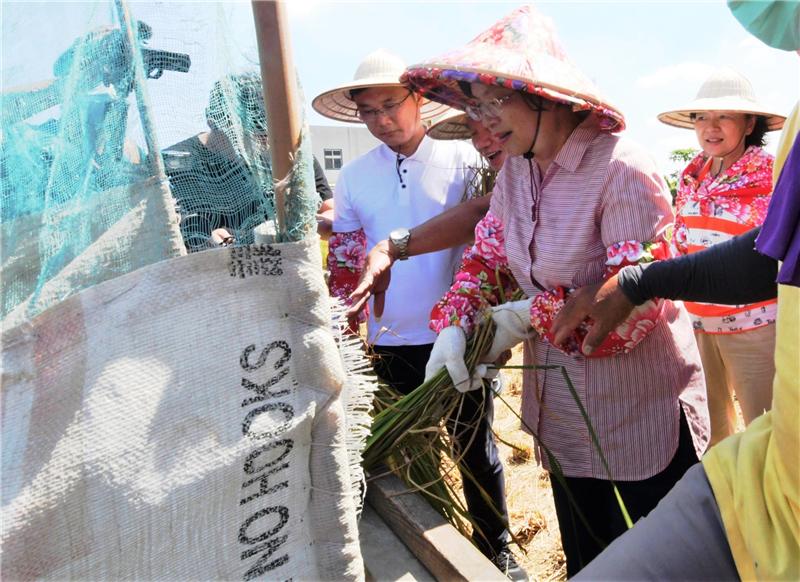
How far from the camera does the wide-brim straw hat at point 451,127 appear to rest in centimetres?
212

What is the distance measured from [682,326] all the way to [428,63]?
0.96 meters

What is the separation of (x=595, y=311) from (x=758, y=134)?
211 centimetres

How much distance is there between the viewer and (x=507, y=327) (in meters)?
1.54

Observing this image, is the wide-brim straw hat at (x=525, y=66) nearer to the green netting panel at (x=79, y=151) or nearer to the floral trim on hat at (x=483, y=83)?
the floral trim on hat at (x=483, y=83)

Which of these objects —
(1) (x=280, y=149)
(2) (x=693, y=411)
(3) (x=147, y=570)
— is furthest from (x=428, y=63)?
(3) (x=147, y=570)

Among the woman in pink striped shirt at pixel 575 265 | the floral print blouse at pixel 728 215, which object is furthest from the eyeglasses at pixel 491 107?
the floral print blouse at pixel 728 215

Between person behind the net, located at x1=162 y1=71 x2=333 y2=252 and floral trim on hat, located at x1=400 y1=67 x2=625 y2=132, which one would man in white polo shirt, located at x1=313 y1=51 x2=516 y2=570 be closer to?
floral trim on hat, located at x1=400 y1=67 x2=625 y2=132

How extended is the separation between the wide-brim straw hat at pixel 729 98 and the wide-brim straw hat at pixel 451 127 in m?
1.26

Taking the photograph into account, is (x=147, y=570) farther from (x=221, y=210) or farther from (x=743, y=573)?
(x=743, y=573)

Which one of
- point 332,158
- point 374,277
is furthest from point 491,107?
point 332,158

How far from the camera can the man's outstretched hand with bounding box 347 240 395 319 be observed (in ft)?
5.92

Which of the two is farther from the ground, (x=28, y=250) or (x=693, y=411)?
(x=28, y=250)

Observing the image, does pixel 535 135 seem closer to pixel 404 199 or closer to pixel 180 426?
pixel 404 199

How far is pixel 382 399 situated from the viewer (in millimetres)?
1773
